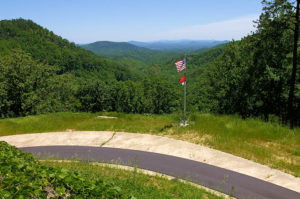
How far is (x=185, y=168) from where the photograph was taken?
918 centimetres

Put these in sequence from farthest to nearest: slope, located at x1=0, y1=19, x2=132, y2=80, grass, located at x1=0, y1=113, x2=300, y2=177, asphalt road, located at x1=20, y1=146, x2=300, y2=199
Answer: slope, located at x1=0, y1=19, x2=132, y2=80 → grass, located at x1=0, y1=113, x2=300, y2=177 → asphalt road, located at x1=20, y1=146, x2=300, y2=199

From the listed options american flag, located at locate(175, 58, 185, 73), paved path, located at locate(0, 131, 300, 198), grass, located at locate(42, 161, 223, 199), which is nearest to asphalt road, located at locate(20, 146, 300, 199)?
paved path, located at locate(0, 131, 300, 198)

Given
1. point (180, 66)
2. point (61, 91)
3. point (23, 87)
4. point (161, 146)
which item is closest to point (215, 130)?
point (161, 146)

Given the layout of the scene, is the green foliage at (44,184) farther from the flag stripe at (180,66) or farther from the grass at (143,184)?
the flag stripe at (180,66)

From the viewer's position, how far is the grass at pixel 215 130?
10.3m

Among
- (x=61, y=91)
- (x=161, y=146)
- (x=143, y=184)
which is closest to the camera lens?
(x=143, y=184)

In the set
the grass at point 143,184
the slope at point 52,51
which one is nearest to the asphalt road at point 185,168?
the grass at point 143,184

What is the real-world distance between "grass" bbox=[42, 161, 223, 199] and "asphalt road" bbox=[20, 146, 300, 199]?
2.58ft

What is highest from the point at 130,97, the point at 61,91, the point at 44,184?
the point at 44,184

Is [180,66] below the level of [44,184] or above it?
above

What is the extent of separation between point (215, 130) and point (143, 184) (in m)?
7.63

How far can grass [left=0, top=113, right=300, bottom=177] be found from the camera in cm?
1031

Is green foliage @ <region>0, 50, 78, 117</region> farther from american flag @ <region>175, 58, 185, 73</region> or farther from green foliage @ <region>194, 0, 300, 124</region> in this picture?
green foliage @ <region>194, 0, 300, 124</region>

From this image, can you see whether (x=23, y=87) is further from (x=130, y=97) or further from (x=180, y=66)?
(x=130, y=97)
